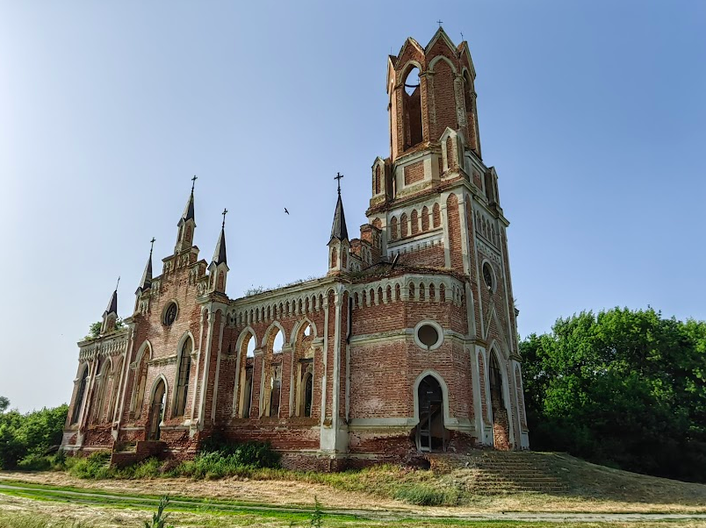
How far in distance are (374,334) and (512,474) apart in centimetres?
760

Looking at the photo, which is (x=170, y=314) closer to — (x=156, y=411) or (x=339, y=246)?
(x=156, y=411)

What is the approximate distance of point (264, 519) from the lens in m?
10.1

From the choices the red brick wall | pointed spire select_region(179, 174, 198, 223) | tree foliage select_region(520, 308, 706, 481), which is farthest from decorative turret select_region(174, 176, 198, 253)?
tree foliage select_region(520, 308, 706, 481)

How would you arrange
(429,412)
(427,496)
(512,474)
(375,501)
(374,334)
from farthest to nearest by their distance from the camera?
(374,334), (429,412), (512,474), (375,501), (427,496)

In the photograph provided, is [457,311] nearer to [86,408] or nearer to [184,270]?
[184,270]

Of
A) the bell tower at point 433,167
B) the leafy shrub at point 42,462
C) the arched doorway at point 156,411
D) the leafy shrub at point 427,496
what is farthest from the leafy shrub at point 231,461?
the leafy shrub at point 42,462

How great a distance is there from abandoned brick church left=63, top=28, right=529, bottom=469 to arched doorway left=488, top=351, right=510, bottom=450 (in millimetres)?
90

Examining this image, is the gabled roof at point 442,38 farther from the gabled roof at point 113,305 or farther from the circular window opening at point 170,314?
the gabled roof at point 113,305

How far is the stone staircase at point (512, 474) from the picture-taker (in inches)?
604

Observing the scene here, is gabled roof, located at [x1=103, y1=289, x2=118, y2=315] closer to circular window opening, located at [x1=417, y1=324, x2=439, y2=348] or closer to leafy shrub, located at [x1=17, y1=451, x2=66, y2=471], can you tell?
leafy shrub, located at [x1=17, y1=451, x2=66, y2=471]

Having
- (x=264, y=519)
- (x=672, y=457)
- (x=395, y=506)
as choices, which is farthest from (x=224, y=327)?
(x=672, y=457)

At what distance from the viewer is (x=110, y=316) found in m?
36.8

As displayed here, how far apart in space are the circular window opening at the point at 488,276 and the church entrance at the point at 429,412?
681cm

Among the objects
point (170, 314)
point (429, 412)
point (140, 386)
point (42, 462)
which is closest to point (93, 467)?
point (140, 386)
